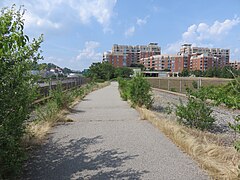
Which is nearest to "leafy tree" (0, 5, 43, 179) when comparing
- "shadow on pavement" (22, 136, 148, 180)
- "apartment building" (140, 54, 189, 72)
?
"shadow on pavement" (22, 136, 148, 180)

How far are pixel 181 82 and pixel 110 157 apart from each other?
18.0 meters

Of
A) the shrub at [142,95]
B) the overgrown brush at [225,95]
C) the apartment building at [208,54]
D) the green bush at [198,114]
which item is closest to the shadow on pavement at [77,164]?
the overgrown brush at [225,95]

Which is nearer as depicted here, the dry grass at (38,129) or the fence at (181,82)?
the dry grass at (38,129)

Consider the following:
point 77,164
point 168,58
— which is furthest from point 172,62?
point 77,164

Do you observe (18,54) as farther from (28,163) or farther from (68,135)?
(68,135)

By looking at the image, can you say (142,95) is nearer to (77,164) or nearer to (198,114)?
(198,114)

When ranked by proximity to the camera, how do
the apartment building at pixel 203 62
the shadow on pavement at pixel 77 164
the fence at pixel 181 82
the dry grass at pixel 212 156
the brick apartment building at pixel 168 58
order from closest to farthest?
the dry grass at pixel 212 156
the shadow on pavement at pixel 77 164
the fence at pixel 181 82
the apartment building at pixel 203 62
the brick apartment building at pixel 168 58

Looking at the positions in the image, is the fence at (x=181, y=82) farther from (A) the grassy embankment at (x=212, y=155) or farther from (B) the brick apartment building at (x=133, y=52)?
(B) the brick apartment building at (x=133, y=52)

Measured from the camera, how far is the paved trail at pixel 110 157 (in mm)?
3820

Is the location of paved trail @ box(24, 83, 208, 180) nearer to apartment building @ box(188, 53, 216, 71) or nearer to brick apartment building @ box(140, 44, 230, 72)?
apartment building @ box(188, 53, 216, 71)

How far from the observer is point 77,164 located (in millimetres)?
4254

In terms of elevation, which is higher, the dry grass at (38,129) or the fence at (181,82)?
the fence at (181,82)

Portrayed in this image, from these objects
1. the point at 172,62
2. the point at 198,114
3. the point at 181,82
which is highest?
the point at 172,62

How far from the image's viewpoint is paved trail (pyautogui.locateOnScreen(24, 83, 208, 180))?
3.82 meters
